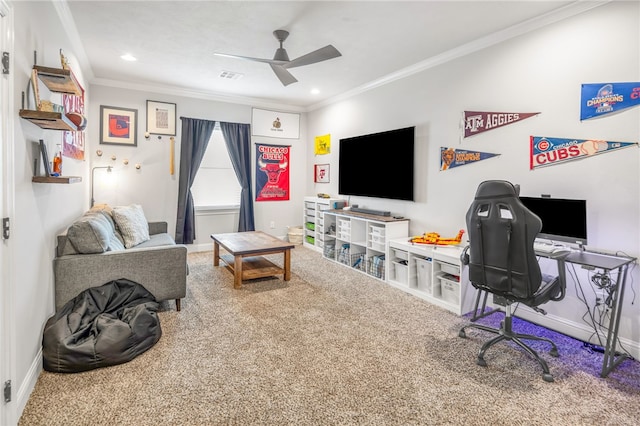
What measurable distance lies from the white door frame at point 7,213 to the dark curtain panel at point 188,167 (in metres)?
3.86

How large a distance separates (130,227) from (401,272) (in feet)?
10.3

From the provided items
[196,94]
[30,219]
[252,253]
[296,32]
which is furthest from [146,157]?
[30,219]

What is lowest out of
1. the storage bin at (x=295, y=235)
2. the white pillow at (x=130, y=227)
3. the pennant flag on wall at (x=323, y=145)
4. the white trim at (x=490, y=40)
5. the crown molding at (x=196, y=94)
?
the storage bin at (x=295, y=235)

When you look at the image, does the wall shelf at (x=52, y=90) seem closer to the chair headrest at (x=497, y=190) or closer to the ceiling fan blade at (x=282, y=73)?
the ceiling fan blade at (x=282, y=73)

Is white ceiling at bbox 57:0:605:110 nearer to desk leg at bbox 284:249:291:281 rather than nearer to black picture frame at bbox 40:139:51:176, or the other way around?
black picture frame at bbox 40:139:51:176

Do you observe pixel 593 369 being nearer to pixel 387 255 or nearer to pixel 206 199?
pixel 387 255

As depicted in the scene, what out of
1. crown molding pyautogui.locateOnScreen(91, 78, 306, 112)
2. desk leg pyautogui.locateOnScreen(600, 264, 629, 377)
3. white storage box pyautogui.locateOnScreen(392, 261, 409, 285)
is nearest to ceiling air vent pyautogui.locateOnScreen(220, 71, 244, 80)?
crown molding pyautogui.locateOnScreen(91, 78, 306, 112)

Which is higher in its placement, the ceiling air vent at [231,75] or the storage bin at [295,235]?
the ceiling air vent at [231,75]

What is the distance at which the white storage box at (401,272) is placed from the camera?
3.85 m

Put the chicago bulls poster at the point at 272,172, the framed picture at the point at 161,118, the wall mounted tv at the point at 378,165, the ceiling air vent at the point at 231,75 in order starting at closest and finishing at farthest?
the wall mounted tv at the point at 378,165 → the ceiling air vent at the point at 231,75 → the framed picture at the point at 161,118 → the chicago bulls poster at the point at 272,172

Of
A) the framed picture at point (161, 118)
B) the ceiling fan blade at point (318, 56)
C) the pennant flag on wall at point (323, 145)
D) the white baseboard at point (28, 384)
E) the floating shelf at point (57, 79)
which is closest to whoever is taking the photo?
the white baseboard at point (28, 384)

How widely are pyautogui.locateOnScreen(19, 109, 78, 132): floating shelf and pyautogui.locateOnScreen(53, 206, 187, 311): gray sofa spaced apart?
0.89 metres

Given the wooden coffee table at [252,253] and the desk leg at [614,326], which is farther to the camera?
the wooden coffee table at [252,253]

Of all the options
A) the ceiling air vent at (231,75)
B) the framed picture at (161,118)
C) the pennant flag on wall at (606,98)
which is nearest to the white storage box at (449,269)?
the pennant flag on wall at (606,98)
